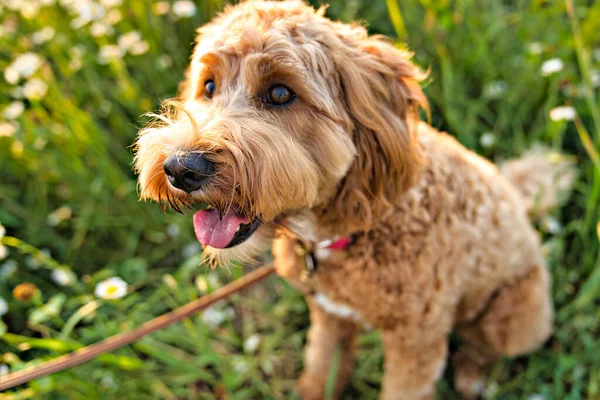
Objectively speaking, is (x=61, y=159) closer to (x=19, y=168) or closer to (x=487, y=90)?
(x=19, y=168)

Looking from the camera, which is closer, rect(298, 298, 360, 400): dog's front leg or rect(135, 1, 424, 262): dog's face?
rect(135, 1, 424, 262): dog's face

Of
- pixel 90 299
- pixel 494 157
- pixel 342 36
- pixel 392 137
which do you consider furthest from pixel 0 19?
pixel 494 157

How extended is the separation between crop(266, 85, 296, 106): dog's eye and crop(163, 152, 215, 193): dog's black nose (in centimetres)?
40

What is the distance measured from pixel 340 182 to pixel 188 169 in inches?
26.3

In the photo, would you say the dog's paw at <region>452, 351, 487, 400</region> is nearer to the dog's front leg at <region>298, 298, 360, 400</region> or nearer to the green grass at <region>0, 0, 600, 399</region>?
the green grass at <region>0, 0, 600, 399</region>

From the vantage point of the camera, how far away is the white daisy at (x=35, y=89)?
329 cm

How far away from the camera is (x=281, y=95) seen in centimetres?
182

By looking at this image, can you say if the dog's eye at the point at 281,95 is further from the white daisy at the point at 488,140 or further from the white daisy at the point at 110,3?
the white daisy at the point at 110,3

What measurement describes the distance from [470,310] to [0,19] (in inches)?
167

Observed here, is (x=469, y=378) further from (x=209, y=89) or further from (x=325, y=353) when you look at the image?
(x=209, y=89)

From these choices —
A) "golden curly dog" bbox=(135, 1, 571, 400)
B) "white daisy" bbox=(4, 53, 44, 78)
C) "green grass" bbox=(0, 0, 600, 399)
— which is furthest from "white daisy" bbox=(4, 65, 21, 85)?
"golden curly dog" bbox=(135, 1, 571, 400)

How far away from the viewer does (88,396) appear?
2.58 meters

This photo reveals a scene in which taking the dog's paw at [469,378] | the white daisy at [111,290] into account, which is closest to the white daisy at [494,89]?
the dog's paw at [469,378]

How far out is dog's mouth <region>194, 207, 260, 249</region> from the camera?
1.81 m
